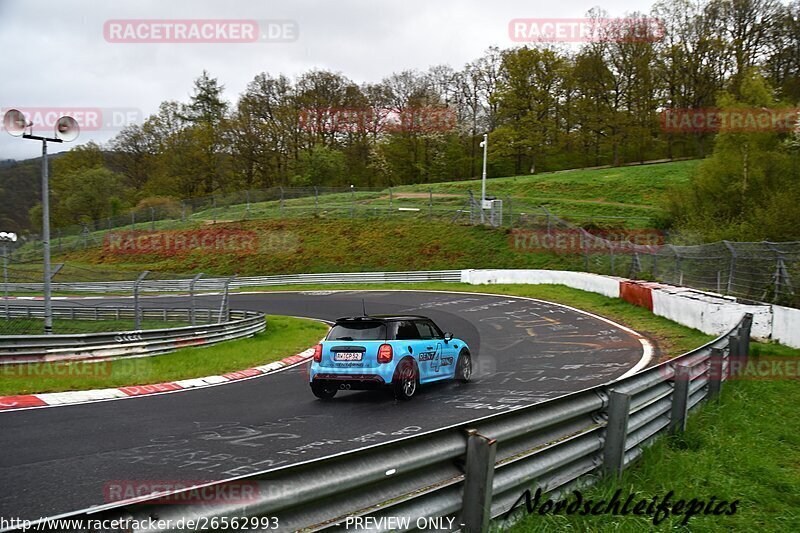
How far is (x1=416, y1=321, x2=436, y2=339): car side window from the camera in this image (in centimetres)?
1034

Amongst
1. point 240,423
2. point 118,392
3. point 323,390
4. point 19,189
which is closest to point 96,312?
point 118,392

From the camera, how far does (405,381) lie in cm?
956

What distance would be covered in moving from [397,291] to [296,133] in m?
48.7

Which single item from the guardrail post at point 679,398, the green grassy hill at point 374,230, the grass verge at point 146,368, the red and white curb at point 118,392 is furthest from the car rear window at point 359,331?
the green grassy hill at point 374,230

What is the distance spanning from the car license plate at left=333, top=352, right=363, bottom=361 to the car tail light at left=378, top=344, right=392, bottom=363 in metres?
0.35

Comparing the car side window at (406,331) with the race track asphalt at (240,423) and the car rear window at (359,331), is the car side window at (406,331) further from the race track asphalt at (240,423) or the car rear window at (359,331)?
the race track asphalt at (240,423)

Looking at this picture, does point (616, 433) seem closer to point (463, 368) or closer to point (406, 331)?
point (406, 331)

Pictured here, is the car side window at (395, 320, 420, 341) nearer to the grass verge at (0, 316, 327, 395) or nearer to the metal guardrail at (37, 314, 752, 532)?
the metal guardrail at (37, 314, 752, 532)

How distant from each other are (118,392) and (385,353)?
513cm

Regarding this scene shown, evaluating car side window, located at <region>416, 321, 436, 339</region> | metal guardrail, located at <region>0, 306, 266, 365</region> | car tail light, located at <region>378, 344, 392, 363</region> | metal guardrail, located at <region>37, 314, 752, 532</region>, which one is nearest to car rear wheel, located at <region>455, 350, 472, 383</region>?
car side window, located at <region>416, 321, 436, 339</region>

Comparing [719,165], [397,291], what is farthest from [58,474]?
[719,165]

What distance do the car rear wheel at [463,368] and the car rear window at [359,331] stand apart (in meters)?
2.25

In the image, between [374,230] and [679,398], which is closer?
[679,398]

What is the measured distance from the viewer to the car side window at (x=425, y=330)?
10.3 metres
